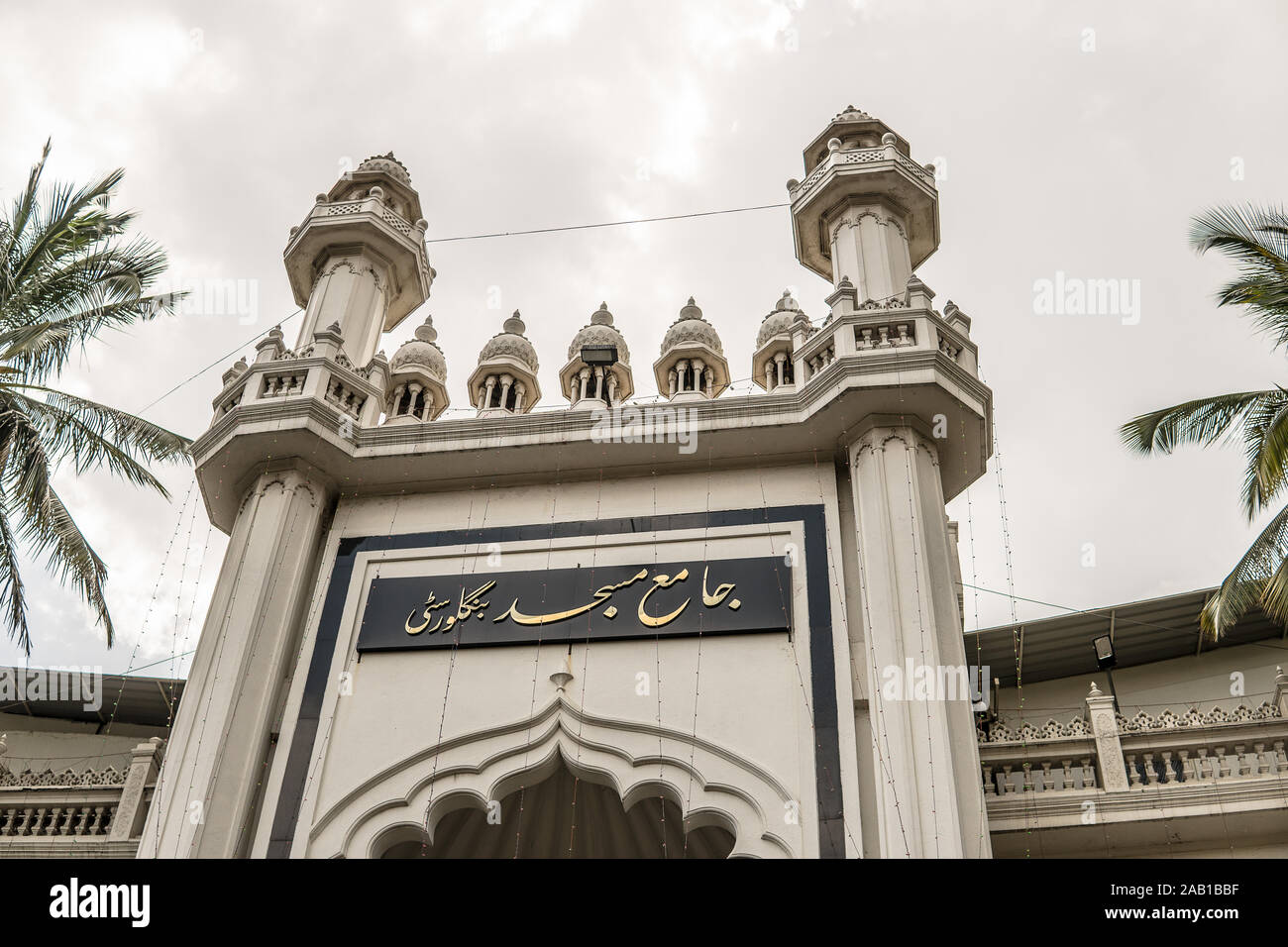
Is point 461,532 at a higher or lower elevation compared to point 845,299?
lower

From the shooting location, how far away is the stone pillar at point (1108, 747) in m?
10.5

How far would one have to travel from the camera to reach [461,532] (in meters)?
12.2

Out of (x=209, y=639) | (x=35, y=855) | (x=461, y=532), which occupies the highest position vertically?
(x=461, y=532)

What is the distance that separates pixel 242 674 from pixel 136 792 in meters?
2.17

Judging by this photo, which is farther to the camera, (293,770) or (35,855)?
(35,855)

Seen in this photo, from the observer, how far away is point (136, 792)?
1190cm

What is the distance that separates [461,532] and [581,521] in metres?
1.23

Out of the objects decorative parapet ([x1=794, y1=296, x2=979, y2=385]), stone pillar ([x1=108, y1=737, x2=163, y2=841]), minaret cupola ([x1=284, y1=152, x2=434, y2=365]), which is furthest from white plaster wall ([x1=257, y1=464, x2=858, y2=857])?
minaret cupola ([x1=284, y1=152, x2=434, y2=365])

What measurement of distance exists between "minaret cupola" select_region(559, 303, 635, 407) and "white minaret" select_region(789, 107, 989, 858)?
98.5 inches

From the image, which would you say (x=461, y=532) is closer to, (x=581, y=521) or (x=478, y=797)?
(x=581, y=521)

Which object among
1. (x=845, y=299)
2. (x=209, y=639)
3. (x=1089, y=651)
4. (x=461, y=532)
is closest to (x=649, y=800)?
(x=461, y=532)
